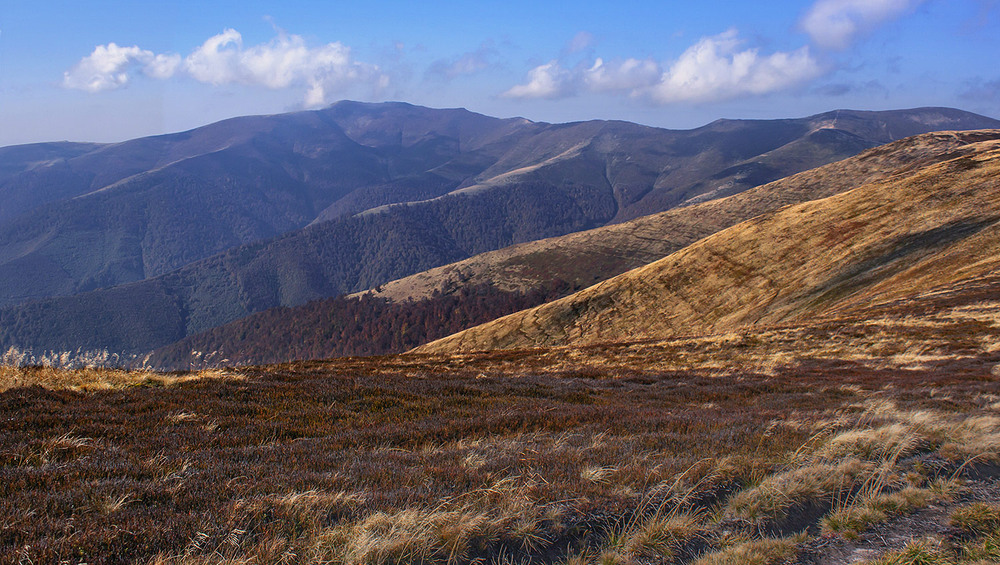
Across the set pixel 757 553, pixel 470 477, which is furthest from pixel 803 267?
pixel 470 477

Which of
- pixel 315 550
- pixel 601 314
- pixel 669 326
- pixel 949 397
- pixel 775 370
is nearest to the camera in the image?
pixel 315 550

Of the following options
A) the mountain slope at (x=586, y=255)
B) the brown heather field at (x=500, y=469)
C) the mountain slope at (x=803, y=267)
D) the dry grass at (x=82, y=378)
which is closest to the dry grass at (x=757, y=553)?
the brown heather field at (x=500, y=469)

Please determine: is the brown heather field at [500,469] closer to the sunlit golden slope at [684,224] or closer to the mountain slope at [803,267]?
the mountain slope at [803,267]

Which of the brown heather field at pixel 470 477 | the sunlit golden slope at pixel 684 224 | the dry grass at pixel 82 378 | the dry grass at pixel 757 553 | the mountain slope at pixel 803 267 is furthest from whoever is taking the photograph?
the sunlit golden slope at pixel 684 224

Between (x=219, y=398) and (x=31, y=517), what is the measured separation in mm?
8184

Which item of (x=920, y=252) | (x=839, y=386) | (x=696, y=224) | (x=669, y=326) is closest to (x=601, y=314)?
(x=669, y=326)

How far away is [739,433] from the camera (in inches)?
396

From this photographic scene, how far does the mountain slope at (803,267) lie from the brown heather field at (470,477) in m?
35.4

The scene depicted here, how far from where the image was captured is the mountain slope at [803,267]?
1779 inches

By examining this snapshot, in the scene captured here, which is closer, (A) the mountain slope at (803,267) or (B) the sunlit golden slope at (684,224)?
(A) the mountain slope at (803,267)

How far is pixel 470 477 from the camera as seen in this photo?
22.9 feet

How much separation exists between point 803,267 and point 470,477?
61.2 m

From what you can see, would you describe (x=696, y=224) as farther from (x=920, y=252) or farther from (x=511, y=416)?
(x=511, y=416)

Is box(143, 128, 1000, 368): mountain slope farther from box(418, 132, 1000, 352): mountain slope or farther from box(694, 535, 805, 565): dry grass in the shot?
box(694, 535, 805, 565): dry grass
